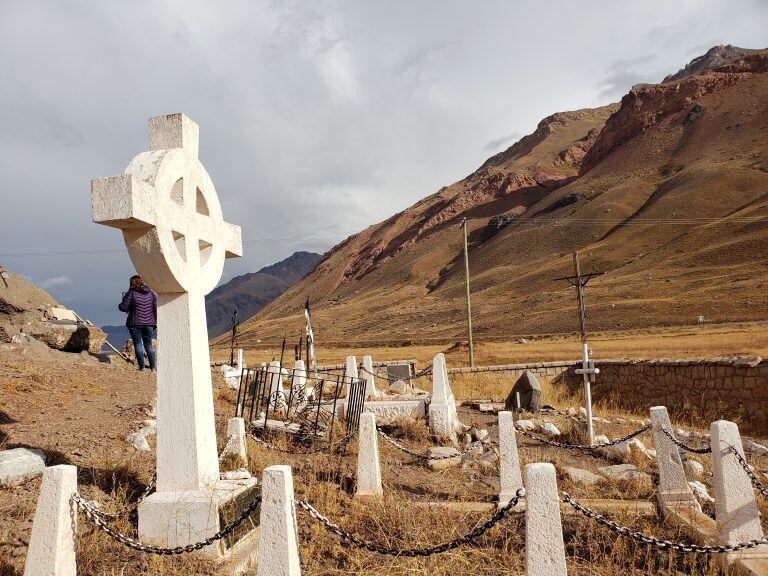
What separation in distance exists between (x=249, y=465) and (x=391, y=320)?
181ft

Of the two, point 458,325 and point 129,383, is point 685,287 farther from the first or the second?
point 129,383

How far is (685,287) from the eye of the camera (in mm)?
38969

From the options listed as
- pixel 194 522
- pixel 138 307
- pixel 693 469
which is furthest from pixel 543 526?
pixel 138 307

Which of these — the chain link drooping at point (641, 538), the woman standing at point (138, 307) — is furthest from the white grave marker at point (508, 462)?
the woman standing at point (138, 307)

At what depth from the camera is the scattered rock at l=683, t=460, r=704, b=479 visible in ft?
Result: 23.8

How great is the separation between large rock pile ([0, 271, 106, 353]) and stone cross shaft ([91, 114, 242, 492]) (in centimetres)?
887

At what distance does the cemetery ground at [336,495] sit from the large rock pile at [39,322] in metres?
2.28

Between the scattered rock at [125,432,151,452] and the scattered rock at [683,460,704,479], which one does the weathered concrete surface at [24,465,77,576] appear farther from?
the scattered rock at [683,460,704,479]

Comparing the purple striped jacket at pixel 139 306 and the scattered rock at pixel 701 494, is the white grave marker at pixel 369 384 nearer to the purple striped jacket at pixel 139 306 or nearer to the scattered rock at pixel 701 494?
the purple striped jacket at pixel 139 306

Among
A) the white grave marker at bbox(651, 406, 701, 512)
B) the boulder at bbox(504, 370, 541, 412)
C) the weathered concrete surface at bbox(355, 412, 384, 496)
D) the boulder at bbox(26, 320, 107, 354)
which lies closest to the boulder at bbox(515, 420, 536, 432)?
the boulder at bbox(504, 370, 541, 412)

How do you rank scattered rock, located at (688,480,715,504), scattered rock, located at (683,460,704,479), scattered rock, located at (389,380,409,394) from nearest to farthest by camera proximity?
scattered rock, located at (688,480,715,504) < scattered rock, located at (683,460,704,479) < scattered rock, located at (389,380,409,394)

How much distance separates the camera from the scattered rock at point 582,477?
6427 mm

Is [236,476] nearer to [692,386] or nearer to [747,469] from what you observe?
[747,469]

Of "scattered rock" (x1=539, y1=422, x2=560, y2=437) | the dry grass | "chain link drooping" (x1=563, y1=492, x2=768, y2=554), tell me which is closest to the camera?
"chain link drooping" (x1=563, y1=492, x2=768, y2=554)
